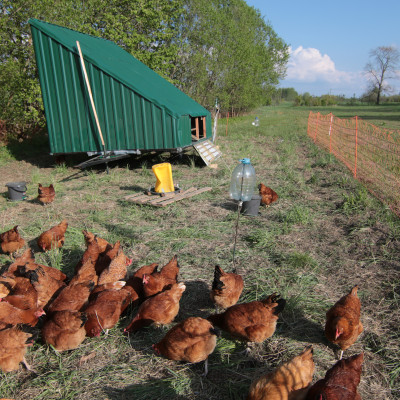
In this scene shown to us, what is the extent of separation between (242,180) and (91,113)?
24.6 feet

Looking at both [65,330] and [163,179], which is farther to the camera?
[163,179]

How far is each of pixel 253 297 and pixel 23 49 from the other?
14.5 m

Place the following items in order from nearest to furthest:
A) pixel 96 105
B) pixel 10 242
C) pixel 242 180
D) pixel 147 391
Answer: pixel 147 391 < pixel 242 180 < pixel 10 242 < pixel 96 105

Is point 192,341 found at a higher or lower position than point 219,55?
lower

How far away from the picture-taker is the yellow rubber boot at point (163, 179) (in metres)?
6.98

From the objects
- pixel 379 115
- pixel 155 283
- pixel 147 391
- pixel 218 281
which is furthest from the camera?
pixel 379 115

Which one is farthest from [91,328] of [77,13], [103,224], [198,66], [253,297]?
[198,66]

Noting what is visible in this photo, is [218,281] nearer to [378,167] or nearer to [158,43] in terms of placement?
[378,167]

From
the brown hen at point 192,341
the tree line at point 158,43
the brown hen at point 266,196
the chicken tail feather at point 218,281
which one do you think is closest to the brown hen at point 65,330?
the brown hen at point 192,341

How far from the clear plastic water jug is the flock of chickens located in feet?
3.88

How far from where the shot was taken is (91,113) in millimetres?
9648

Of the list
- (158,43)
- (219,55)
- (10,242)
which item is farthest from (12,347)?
(219,55)

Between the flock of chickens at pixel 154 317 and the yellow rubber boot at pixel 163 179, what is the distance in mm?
3589

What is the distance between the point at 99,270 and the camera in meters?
3.61
